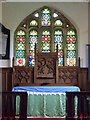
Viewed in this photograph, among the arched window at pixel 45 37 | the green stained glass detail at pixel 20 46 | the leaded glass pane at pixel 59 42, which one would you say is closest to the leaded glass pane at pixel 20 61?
the arched window at pixel 45 37

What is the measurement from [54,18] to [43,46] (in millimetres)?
842

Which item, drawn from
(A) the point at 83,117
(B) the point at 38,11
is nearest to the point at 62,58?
(B) the point at 38,11

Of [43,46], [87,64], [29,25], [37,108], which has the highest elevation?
[29,25]

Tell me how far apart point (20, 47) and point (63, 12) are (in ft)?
4.99

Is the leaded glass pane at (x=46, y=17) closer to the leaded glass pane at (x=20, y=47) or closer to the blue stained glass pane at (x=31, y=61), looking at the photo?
the leaded glass pane at (x=20, y=47)

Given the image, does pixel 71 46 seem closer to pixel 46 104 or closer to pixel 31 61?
pixel 31 61

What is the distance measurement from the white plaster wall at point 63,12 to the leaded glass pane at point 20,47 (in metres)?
0.19

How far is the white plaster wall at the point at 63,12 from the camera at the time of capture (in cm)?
783

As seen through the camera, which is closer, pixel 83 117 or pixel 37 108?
pixel 83 117

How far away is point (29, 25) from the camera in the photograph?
8.05 meters

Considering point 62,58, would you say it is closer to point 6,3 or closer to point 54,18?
point 54,18

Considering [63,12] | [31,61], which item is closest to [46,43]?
[31,61]

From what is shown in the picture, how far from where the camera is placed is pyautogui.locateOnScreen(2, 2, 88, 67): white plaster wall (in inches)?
308

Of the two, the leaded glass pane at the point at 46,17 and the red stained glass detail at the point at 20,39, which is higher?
the leaded glass pane at the point at 46,17
